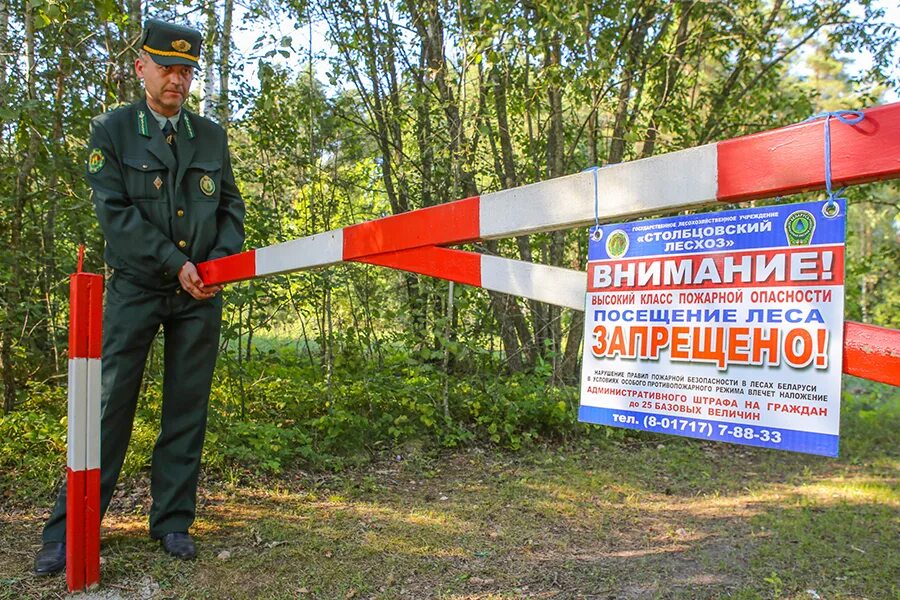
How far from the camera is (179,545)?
9.43 ft

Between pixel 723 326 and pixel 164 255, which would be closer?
pixel 723 326

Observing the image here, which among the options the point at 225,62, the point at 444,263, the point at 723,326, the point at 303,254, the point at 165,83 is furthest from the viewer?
the point at 225,62

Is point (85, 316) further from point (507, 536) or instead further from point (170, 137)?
point (507, 536)

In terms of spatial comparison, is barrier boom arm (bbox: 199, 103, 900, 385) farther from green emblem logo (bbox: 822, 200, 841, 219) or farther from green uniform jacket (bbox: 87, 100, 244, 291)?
green uniform jacket (bbox: 87, 100, 244, 291)

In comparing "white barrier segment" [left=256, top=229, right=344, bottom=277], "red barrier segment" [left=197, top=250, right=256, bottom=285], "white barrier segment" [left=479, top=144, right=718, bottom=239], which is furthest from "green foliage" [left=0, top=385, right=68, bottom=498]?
"white barrier segment" [left=479, top=144, right=718, bottom=239]

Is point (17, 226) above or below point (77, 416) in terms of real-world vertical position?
above

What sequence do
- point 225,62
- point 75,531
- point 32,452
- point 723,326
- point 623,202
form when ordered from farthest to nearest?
point 225,62 < point 32,452 < point 75,531 < point 623,202 < point 723,326

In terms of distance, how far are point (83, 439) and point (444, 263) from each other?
1573 millimetres

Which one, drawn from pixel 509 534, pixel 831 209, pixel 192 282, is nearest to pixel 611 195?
pixel 831 209

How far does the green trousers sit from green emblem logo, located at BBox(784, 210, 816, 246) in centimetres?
→ 233

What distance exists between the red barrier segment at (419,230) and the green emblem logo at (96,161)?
1182 mm

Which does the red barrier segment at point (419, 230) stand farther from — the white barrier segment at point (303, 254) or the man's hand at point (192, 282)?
the man's hand at point (192, 282)

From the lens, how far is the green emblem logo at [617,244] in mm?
1575

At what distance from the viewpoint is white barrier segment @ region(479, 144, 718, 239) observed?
1420mm
